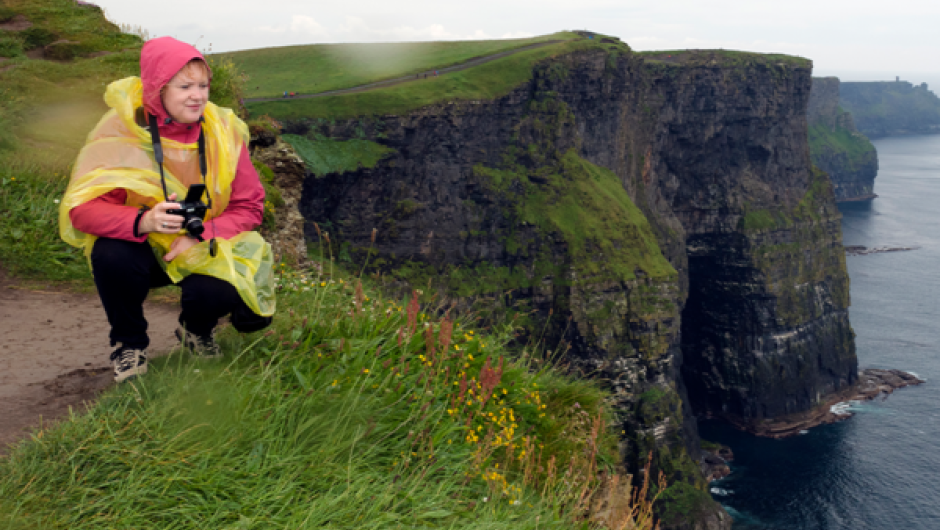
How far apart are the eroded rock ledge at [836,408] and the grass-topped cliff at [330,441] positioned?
75809 millimetres

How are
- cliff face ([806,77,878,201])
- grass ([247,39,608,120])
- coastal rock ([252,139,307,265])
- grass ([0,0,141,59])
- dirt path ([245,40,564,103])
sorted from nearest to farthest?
coastal rock ([252,139,307,265])
grass ([0,0,141,59])
grass ([247,39,608,120])
dirt path ([245,40,564,103])
cliff face ([806,77,878,201])

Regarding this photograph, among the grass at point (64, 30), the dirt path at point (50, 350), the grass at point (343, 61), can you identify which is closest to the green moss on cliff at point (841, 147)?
the grass at point (343, 61)

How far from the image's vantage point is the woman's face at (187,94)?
466cm

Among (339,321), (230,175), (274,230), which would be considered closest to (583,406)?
(339,321)

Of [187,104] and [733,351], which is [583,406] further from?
[733,351]

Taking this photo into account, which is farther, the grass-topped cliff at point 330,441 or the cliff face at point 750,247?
the cliff face at point 750,247

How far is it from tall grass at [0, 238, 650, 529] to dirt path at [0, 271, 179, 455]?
0.58 m

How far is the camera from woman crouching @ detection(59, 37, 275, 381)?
457 cm

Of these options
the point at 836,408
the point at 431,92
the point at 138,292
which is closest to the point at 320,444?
the point at 138,292

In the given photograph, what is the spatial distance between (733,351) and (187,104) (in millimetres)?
85494

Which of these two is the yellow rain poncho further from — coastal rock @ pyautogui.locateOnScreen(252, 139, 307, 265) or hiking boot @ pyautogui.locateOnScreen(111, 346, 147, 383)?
coastal rock @ pyautogui.locateOnScreen(252, 139, 307, 265)

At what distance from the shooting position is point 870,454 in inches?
2486

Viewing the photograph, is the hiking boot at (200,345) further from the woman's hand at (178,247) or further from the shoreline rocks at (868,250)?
the shoreline rocks at (868,250)

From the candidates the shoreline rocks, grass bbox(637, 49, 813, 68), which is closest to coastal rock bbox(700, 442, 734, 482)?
grass bbox(637, 49, 813, 68)
